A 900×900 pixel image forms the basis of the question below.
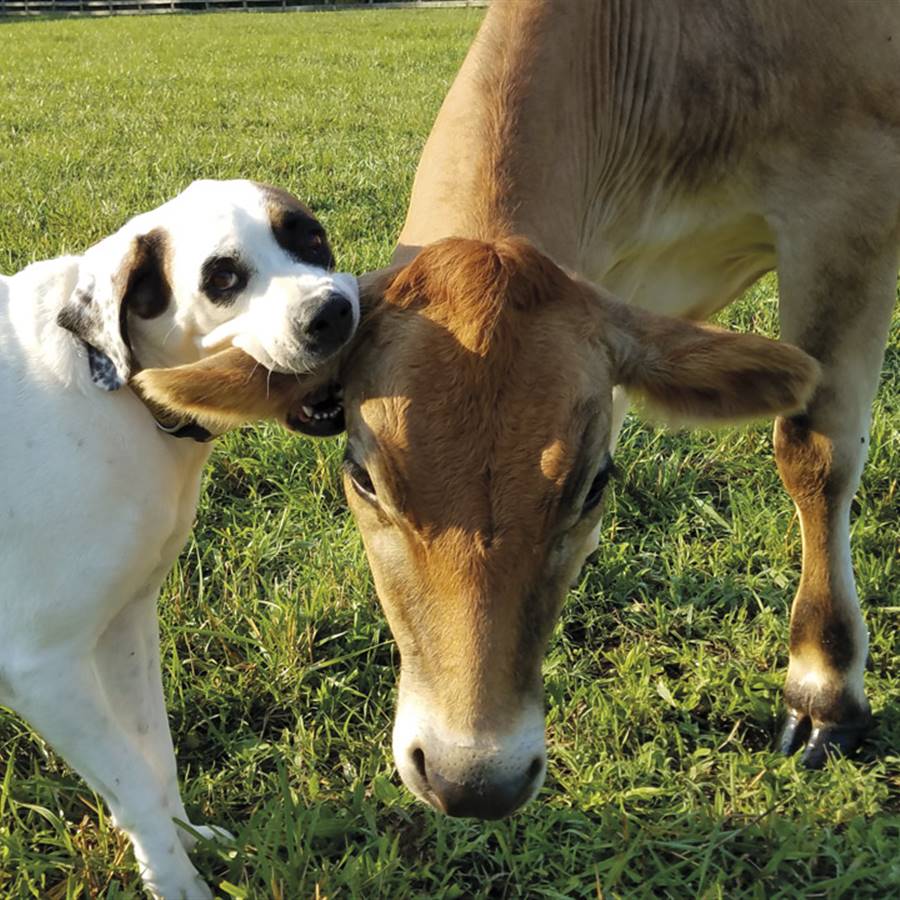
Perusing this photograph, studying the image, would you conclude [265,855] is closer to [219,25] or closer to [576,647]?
[576,647]

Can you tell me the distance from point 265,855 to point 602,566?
168 centimetres

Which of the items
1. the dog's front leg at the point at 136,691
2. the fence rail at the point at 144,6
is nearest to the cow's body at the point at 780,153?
the dog's front leg at the point at 136,691

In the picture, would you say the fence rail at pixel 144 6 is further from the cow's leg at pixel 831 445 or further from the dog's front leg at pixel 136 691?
the dog's front leg at pixel 136 691

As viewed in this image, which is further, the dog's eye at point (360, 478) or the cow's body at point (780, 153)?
the cow's body at point (780, 153)

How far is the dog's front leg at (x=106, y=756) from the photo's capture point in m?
2.45

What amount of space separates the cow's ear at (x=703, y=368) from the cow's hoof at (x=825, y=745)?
1.20 meters

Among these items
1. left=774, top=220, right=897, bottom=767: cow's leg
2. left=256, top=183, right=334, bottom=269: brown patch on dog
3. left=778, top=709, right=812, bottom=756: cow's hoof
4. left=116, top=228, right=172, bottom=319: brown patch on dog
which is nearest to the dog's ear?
left=116, top=228, right=172, bottom=319: brown patch on dog

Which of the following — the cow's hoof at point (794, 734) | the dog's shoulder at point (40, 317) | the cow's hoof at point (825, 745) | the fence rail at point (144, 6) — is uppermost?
the dog's shoulder at point (40, 317)

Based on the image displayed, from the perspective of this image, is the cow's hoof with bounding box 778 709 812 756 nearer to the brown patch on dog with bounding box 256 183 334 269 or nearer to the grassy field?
the grassy field

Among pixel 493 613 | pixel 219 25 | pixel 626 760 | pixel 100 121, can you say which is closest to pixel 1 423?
pixel 493 613

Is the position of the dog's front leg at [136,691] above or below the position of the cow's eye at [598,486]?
below

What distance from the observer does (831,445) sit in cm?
347

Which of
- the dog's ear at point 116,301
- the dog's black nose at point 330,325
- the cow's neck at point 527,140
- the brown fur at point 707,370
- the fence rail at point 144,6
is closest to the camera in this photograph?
the dog's black nose at point 330,325

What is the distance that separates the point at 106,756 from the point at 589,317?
148cm
